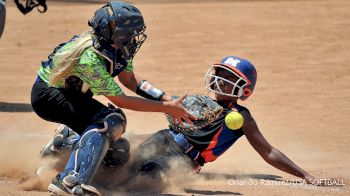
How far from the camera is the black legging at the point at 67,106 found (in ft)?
20.1

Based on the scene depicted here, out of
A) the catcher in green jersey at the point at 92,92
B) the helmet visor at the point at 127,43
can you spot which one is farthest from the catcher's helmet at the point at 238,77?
the helmet visor at the point at 127,43

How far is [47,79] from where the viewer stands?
6.29 m

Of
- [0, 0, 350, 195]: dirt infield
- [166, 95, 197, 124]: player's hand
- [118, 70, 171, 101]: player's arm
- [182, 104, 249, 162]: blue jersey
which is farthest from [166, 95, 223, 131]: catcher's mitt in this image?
[166, 95, 197, 124]: player's hand

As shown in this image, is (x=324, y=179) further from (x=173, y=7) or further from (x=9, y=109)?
(x=173, y=7)

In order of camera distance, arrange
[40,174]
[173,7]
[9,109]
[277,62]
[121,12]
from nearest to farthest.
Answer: [121,12], [40,174], [9,109], [277,62], [173,7]

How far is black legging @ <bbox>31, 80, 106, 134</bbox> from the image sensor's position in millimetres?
6129

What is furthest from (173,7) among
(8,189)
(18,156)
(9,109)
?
(8,189)

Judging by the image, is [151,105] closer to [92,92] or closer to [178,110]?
[178,110]

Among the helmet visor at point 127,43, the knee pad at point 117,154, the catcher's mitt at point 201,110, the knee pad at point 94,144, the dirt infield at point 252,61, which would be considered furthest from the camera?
the dirt infield at point 252,61

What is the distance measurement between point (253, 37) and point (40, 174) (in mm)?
8374

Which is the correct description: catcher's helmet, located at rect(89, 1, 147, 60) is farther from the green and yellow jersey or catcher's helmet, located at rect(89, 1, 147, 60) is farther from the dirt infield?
the dirt infield

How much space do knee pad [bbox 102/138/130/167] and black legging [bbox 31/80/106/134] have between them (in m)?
0.30

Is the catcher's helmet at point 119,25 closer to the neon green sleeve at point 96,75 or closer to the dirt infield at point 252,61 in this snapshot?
the neon green sleeve at point 96,75

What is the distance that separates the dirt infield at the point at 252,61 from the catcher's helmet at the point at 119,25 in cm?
126
